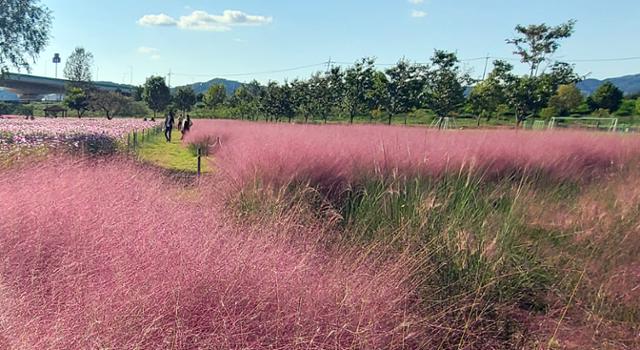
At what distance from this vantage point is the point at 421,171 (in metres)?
3.67

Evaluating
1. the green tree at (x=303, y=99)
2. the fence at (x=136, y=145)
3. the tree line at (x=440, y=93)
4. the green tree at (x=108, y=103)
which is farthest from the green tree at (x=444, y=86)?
the green tree at (x=108, y=103)

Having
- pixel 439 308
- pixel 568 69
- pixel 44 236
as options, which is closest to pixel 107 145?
pixel 44 236

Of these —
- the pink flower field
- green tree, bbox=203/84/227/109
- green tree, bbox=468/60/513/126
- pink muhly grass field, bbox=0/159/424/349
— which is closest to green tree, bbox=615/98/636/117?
green tree, bbox=468/60/513/126

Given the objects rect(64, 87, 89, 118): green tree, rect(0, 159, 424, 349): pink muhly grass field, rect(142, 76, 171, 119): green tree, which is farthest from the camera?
rect(142, 76, 171, 119): green tree

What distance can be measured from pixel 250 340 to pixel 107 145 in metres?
6.70

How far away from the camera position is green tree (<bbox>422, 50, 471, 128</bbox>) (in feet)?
85.2

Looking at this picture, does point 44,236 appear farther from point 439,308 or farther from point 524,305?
point 524,305

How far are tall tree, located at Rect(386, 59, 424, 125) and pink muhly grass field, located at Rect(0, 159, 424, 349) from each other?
25.3 m

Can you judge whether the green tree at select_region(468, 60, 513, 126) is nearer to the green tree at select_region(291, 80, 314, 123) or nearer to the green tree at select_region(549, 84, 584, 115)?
the green tree at select_region(549, 84, 584, 115)

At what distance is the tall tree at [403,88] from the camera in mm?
26453

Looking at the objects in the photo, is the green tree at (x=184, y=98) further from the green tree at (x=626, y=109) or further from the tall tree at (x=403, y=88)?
the green tree at (x=626, y=109)

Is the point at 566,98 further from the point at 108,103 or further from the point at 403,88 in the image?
the point at 108,103

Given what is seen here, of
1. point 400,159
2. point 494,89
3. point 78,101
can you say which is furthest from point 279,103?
point 400,159

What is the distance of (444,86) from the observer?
25.9m
